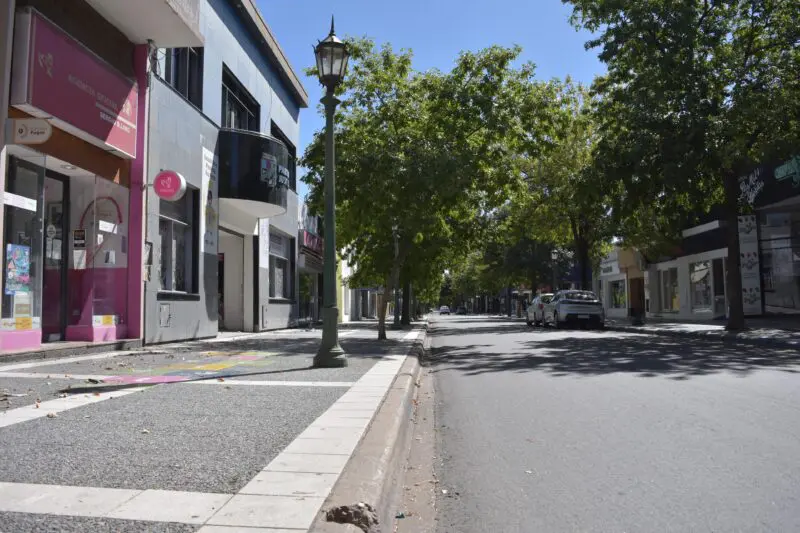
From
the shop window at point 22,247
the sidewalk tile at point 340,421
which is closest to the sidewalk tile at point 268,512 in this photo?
the sidewalk tile at point 340,421

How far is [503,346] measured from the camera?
16.5 m

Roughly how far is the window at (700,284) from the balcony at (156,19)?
25.0m

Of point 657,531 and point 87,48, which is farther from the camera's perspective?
point 87,48

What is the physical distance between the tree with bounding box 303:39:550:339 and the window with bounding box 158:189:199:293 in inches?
132

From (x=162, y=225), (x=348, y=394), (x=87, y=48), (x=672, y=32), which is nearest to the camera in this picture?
(x=348, y=394)

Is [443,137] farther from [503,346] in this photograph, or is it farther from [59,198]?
[59,198]

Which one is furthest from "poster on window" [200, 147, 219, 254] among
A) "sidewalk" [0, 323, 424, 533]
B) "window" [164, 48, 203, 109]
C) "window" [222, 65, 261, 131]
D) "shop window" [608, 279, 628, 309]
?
"shop window" [608, 279, 628, 309]

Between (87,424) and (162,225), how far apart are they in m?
10.2

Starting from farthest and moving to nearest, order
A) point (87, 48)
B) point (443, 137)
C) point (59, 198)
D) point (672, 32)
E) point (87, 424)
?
point (672, 32)
point (443, 137)
point (59, 198)
point (87, 48)
point (87, 424)

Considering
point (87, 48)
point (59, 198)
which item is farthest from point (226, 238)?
point (87, 48)

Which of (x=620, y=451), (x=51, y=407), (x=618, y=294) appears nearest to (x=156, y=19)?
(x=51, y=407)

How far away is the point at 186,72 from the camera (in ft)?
52.9

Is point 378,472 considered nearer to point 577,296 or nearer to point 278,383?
point 278,383

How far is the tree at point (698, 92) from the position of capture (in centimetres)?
1620
